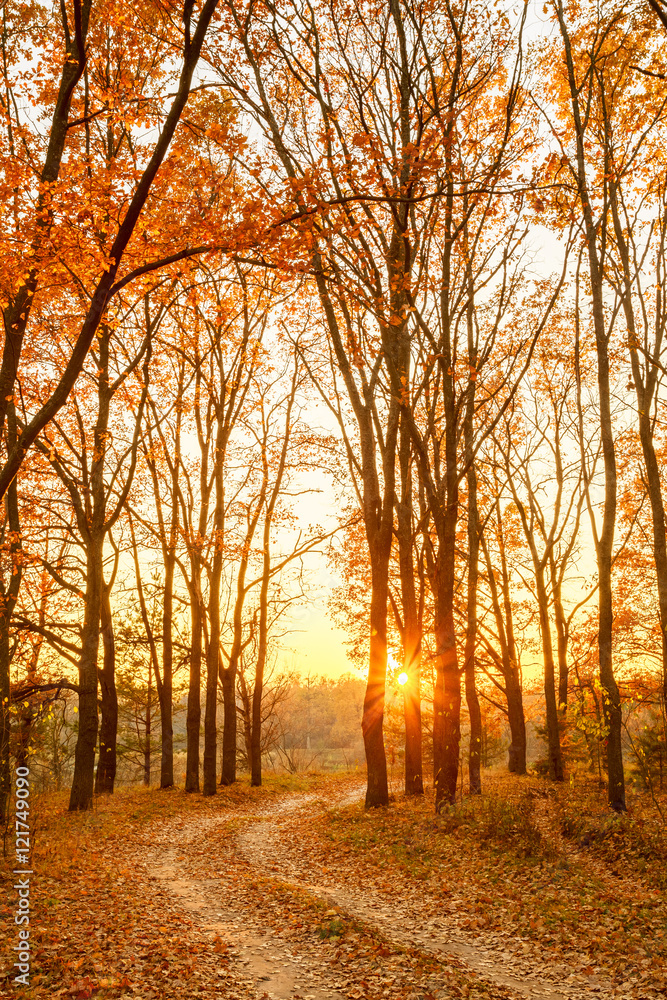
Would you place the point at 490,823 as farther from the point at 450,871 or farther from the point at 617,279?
the point at 617,279

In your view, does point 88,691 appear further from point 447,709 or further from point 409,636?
point 447,709

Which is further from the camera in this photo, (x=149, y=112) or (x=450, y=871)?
(x=149, y=112)

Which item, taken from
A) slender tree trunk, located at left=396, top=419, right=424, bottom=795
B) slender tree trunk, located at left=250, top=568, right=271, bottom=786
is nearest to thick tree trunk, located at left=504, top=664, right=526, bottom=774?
slender tree trunk, located at left=396, top=419, right=424, bottom=795

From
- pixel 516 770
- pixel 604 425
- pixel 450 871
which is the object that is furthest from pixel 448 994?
pixel 516 770

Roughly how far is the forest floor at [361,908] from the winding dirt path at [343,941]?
0.07ft

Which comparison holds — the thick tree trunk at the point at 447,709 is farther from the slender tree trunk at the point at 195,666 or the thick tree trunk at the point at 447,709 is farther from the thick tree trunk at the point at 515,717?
the thick tree trunk at the point at 515,717

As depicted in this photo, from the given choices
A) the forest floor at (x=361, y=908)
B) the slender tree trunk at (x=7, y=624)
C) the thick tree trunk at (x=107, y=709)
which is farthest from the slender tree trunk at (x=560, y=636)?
the slender tree trunk at (x=7, y=624)

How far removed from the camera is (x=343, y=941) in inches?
214

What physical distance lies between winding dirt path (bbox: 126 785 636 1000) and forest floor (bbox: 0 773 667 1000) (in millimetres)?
21

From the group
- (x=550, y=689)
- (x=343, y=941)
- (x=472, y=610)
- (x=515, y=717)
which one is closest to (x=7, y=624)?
(x=343, y=941)

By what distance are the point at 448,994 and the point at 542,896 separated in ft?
8.69

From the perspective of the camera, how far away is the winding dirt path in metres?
4.66

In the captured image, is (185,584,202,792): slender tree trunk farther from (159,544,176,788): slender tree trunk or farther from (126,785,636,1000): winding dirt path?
(126,785,636,1000): winding dirt path

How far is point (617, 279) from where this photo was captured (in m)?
12.6
